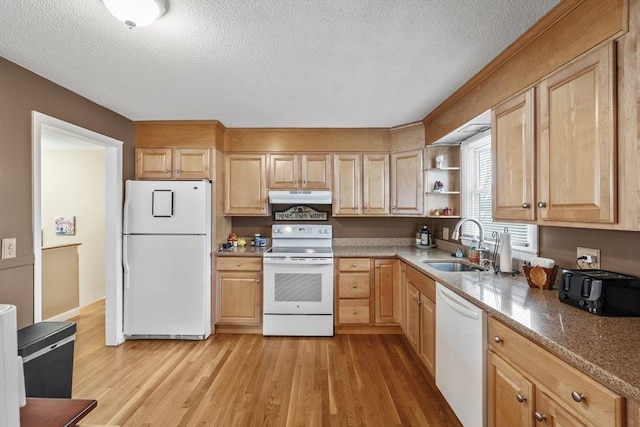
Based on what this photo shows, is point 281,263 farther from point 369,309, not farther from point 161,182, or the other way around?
point 161,182

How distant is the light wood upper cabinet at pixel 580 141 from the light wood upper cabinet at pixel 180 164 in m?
3.02

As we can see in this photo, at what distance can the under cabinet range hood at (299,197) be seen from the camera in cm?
357

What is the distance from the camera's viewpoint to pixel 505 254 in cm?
216

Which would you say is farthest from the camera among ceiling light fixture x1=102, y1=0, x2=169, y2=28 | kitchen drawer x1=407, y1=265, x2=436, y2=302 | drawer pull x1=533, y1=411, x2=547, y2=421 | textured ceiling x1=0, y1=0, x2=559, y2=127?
Result: kitchen drawer x1=407, y1=265, x2=436, y2=302

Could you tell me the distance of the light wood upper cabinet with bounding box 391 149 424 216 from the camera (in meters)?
3.48

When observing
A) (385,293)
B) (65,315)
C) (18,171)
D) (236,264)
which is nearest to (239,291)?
(236,264)

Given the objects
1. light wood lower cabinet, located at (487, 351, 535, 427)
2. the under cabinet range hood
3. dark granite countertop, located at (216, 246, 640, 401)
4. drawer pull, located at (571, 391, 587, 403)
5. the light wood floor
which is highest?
the under cabinet range hood

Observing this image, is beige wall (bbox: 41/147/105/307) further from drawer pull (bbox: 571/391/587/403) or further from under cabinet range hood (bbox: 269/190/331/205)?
drawer pull (bbox: 571/391/587/403)

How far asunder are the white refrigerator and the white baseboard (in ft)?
4.26

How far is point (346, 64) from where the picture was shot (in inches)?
81.3

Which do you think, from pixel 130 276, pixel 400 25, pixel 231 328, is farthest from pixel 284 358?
pixel 400 25

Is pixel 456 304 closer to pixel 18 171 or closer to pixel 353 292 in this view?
pixel 353 292

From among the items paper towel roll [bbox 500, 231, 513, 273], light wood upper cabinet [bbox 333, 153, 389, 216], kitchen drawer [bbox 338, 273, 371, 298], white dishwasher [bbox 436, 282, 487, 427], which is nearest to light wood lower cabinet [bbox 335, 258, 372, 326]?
kitchen drawer [bbox 338, 273, 371, 298]

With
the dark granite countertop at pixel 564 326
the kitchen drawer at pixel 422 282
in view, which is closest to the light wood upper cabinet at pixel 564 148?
the dark granite countertop at pixel 564 326
